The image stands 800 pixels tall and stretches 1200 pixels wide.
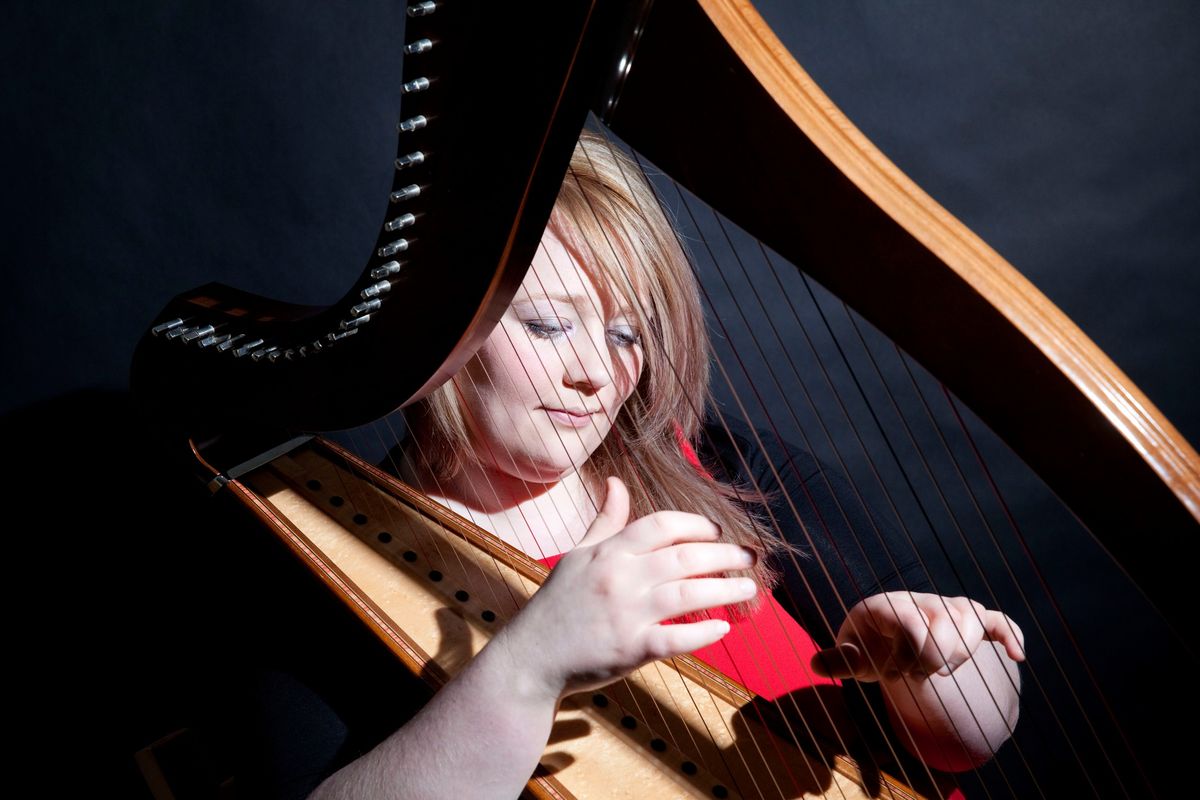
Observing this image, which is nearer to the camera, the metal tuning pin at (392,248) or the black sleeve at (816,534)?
the metal tuning pin at (392,248)

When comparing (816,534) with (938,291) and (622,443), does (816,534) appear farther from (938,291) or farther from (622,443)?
(938,291)

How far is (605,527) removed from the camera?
754mm

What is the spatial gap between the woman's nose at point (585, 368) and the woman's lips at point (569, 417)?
0.03 metres

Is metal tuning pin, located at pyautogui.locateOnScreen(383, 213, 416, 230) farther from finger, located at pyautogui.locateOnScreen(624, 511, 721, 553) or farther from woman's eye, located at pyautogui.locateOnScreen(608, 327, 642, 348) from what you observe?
woman's eye, located at pyautogui.locateOnScreen(608, 327, 642, 348)

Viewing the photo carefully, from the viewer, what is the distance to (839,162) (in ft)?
1.40

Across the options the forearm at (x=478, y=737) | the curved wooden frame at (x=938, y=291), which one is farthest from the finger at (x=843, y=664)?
the curved wooden frame at (x=938, y=291)

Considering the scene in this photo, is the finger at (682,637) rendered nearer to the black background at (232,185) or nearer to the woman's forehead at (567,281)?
the woman's forehead at (567,281)

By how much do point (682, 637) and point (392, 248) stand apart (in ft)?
1.19

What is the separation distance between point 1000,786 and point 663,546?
1598 millimetres

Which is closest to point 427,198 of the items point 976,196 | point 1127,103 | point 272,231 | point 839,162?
point 839,162

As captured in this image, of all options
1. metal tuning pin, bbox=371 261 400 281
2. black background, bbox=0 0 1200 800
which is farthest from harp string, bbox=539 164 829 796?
black background, bbox=0 0 1200 800

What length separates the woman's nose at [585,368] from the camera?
1032 mm

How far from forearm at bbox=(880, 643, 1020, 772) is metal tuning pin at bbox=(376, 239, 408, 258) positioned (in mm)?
614

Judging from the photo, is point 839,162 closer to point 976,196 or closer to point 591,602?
point 591,602
